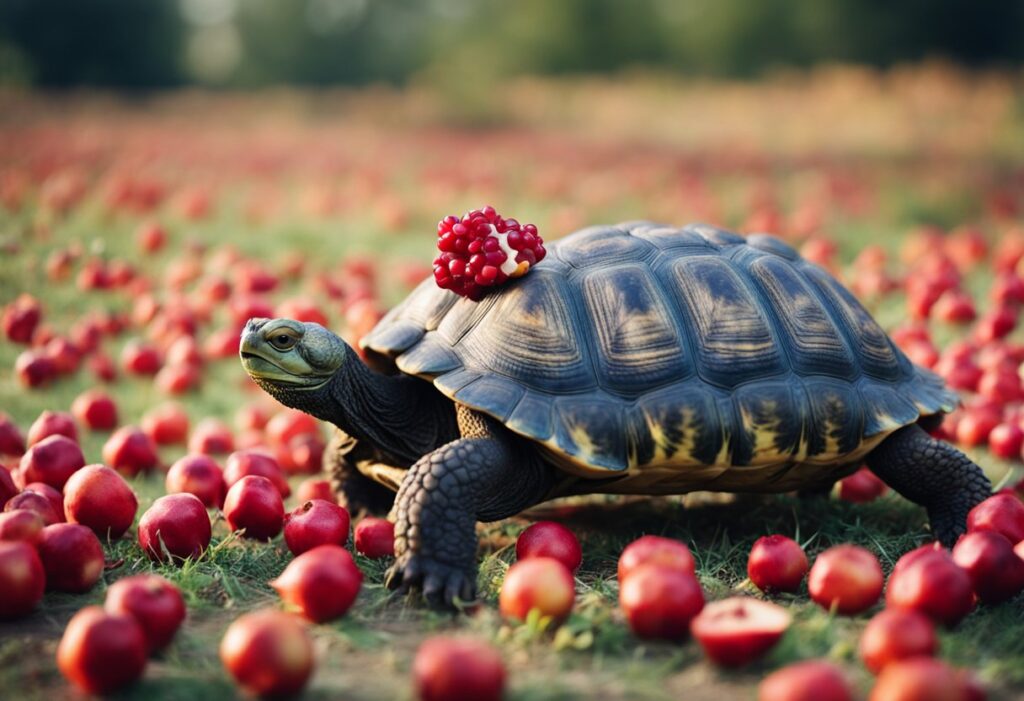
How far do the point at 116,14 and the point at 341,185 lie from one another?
75.7 feet

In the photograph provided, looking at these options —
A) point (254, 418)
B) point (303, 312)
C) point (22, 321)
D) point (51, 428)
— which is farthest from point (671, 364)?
point (22, 321)

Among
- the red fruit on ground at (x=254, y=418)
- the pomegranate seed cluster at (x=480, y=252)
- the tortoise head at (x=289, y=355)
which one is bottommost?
the red fruit on ground at (x=254, y=418)

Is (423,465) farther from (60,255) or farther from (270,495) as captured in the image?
(60,255)

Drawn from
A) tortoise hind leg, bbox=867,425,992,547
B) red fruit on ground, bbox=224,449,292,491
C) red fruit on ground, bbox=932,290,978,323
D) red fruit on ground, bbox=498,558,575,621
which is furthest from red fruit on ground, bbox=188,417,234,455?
red fruit on ground, bbox=932,290,978,323

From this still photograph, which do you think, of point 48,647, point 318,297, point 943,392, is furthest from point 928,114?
point 48,647

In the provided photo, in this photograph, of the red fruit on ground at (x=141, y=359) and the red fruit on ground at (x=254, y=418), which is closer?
the red fruit on ground at (x=254, y=418)

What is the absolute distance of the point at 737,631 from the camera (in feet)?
8.98

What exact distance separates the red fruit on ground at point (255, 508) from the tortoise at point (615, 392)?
0.37m

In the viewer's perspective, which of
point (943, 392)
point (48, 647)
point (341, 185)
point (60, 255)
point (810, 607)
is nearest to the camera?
point (48, 647)

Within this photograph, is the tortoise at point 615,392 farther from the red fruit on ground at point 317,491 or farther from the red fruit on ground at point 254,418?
the red fruit on ground at point 254,418

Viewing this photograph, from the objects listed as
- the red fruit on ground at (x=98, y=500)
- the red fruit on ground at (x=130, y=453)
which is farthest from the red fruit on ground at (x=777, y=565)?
the red fruit on ground at (x=130, y=453)

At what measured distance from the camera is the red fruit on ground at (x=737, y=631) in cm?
274

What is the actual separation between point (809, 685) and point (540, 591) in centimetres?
90

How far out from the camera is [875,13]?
35.9 meters
